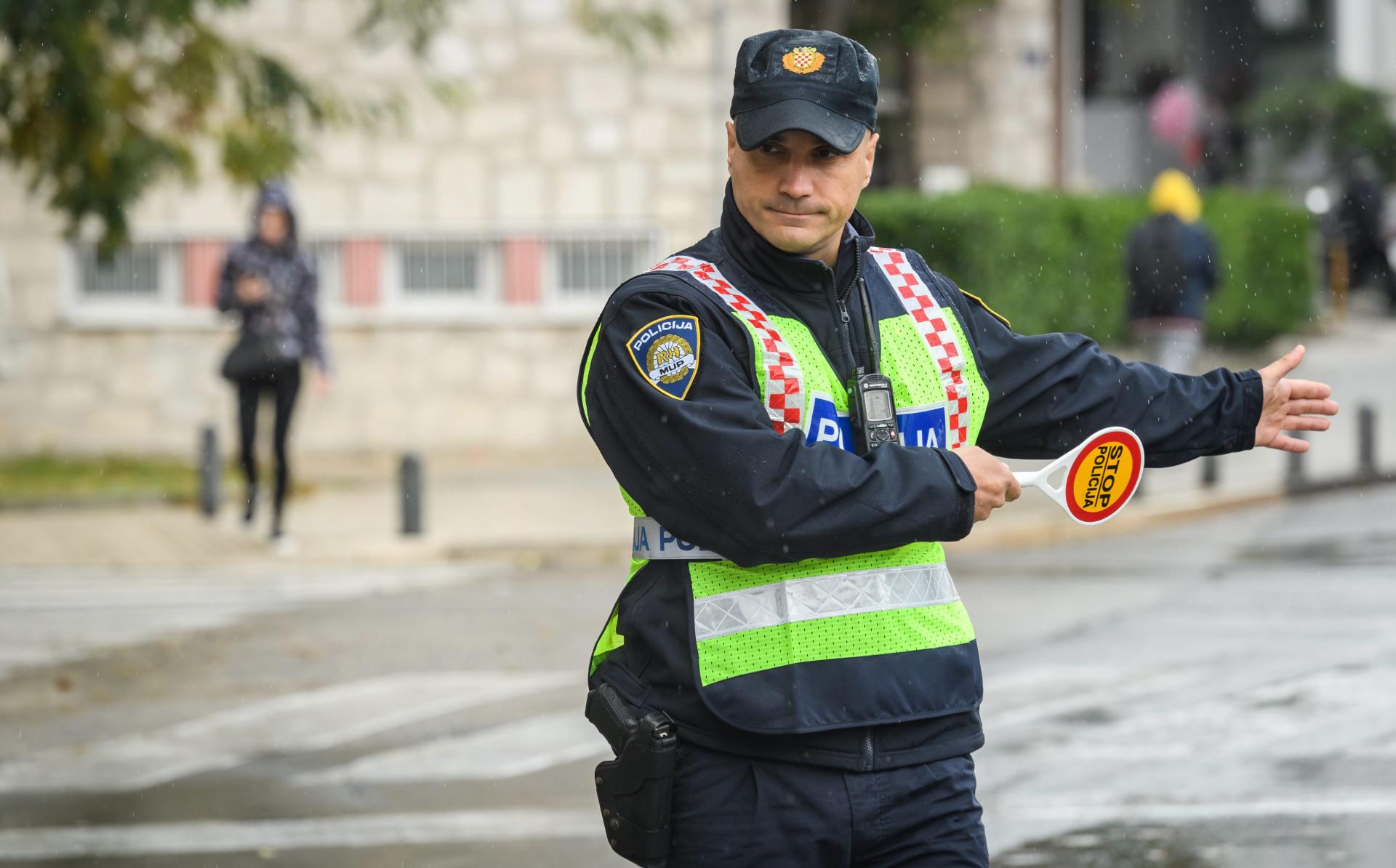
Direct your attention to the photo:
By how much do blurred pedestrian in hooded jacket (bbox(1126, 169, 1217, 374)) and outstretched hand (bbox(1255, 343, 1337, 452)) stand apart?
473 inches

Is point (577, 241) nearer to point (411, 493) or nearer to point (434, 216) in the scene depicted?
point (434, 216)

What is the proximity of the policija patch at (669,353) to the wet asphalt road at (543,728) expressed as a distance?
3217 mm

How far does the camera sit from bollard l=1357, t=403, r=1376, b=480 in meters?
15.1

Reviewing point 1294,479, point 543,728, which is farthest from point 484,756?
point 1294,479

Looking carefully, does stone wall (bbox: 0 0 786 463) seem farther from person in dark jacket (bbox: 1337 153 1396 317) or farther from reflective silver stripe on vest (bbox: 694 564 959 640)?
reflective silver stripe on vest (bbox: 694 564 959 640)

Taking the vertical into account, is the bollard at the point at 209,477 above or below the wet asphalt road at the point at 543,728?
above

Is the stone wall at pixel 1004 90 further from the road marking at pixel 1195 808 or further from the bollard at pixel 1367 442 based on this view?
the road marking at pixel 1195 808

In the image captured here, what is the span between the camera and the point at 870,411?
3158 mm

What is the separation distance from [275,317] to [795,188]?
9.76 meters

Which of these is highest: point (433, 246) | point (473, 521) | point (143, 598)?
point (433, 246)

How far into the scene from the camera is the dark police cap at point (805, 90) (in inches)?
123

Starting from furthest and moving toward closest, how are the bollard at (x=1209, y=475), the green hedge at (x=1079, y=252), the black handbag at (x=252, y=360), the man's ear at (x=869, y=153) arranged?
the green hedge at (x=1079, y=252), the bollard at (x=1209, y=475), the black handbag at (x=252, y=360), the man's ear at (x=869, y=153)

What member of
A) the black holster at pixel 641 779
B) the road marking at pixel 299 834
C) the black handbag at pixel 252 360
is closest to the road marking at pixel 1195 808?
the road marking at pixel 299 834

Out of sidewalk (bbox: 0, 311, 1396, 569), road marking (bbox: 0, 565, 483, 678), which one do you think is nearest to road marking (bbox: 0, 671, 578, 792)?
road marking (bbox: 0, 565, 483, 678)
